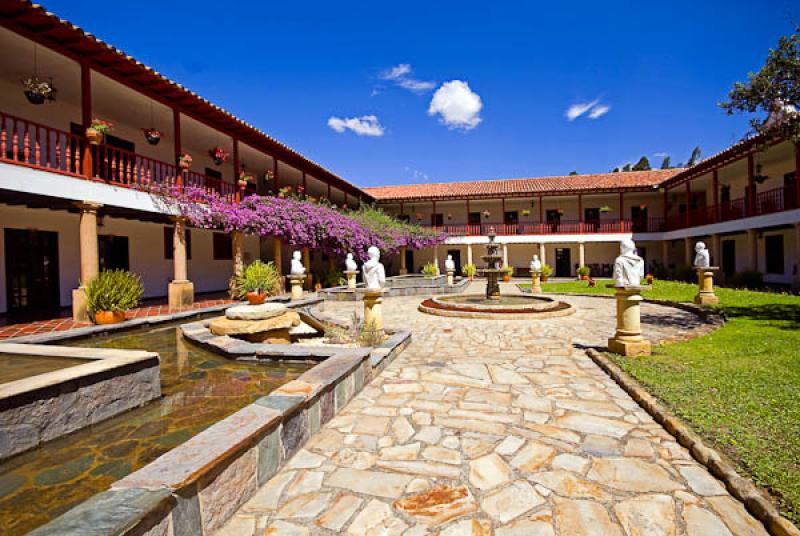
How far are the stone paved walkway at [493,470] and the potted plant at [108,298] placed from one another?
19.2ft

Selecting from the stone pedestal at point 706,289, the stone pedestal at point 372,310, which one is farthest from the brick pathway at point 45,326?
the stone pedestal at point 706,289

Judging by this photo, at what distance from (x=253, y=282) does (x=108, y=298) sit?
176 inches

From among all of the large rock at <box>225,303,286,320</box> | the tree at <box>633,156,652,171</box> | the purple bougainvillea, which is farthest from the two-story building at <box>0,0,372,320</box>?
the tree at <box>633,156,652,171</box>

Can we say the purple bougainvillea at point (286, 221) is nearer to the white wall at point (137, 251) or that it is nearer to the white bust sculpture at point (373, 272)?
the white wall at point (137, 251)

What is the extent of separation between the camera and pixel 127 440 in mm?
2941

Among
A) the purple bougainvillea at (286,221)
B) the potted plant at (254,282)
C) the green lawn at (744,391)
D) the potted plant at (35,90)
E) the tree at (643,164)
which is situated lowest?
the green lawn at (744,391)

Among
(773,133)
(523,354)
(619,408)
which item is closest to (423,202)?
(773,133)

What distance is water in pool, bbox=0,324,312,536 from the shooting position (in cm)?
221

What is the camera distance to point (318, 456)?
2977 millimetres

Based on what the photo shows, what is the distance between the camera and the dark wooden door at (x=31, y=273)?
949cm

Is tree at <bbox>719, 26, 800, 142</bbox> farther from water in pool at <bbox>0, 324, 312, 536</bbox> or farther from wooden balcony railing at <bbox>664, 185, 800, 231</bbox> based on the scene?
water in pool at <bbox>0, 324, 312, 536</bbox>

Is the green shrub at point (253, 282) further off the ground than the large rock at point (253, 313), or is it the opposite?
the green shrub at point (253, 282)

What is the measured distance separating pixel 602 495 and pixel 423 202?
2650cm

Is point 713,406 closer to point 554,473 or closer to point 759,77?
point 554,473
